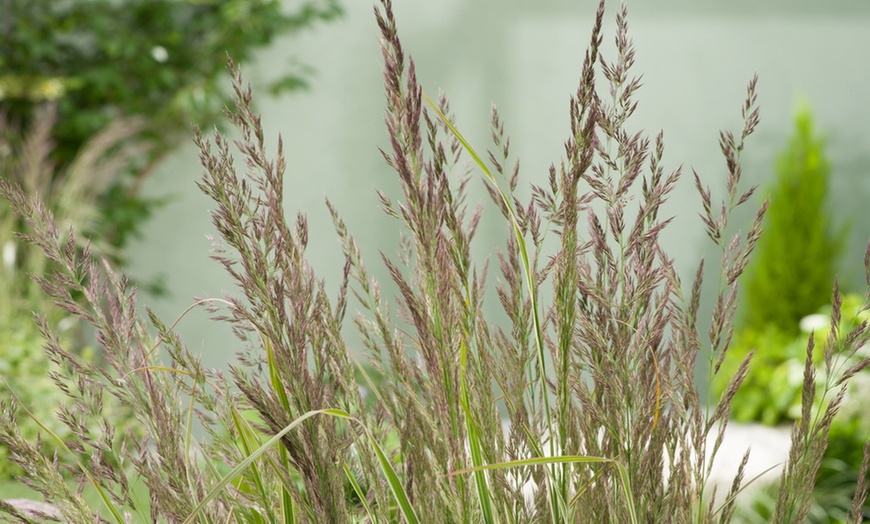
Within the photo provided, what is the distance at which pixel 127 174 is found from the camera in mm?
4922

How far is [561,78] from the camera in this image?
554 centimetres

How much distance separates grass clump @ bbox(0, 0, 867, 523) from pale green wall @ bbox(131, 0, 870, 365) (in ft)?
15.9

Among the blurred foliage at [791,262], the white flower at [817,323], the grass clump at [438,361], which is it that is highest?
the blurred foliage at [791,262]

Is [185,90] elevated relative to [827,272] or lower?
elevated

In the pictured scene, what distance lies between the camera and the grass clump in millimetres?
477

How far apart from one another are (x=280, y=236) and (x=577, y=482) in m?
0.27

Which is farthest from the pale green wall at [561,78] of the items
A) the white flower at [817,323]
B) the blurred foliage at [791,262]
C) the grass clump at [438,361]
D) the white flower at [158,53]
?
the grass clump at [438,361]

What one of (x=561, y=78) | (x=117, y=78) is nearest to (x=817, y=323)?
(x=561, y=78)

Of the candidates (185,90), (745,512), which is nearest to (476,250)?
(185,90)

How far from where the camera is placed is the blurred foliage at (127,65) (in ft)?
15.0

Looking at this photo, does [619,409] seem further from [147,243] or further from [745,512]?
[147,243]

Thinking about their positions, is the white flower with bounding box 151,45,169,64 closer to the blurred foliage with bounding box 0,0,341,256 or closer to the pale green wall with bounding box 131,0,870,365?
the blurred foliage with bounding box 0,0,341,256

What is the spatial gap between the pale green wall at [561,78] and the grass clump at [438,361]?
15.9 feet

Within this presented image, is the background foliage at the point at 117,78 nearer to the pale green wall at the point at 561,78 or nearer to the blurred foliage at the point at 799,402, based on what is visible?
the pale green wall at the point at 561,78
